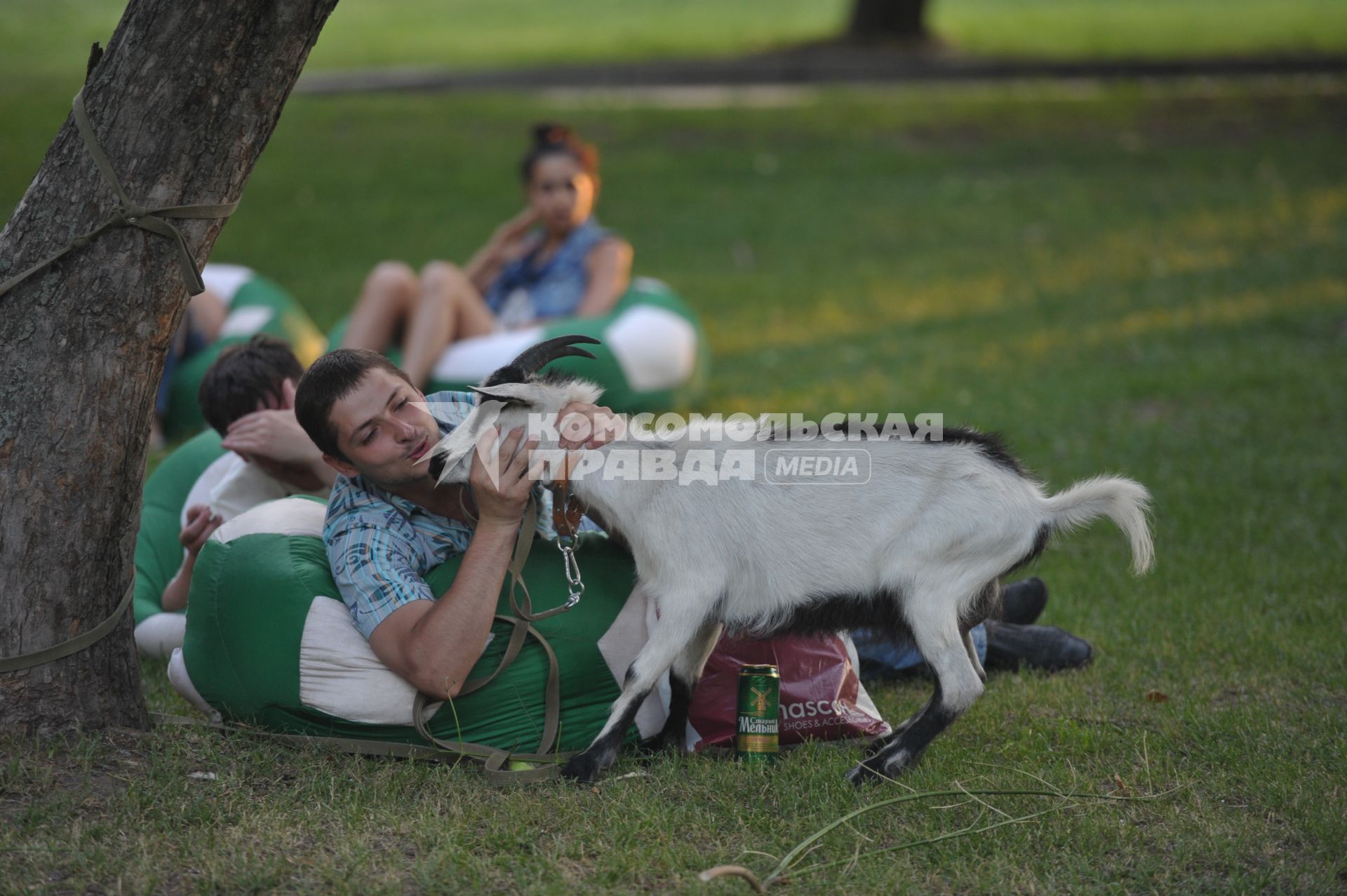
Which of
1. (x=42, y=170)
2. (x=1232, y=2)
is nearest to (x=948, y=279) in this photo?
(x=42, y=170)

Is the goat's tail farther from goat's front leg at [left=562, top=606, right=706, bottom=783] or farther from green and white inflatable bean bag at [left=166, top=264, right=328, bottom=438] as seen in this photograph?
green and white inflatable bean bag at [left=166, top=264, right=328, bottom=438]

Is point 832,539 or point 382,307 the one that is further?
point 382,307

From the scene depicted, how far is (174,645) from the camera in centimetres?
409

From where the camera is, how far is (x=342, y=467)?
11.4 ft

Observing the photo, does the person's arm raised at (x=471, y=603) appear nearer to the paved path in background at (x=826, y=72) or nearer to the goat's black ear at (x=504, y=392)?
the goat's black ear at (x=504, y=392)

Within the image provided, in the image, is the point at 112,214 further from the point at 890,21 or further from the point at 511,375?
the point at 890,21

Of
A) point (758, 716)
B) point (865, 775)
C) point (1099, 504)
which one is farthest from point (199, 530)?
point (1099, 504)

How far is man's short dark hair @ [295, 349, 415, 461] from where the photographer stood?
3312 millimetres

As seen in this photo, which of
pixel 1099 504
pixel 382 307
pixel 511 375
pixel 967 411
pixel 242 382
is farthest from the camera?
pixel 967 411

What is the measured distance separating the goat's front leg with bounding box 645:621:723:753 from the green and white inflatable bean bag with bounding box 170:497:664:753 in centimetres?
5

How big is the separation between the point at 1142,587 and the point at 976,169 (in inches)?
343

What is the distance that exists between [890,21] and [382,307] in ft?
44.9

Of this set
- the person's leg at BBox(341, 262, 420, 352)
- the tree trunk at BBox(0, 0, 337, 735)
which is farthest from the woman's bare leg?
the tree trunk at BBox(0, 0, 337, 735)

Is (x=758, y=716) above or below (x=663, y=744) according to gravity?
above
